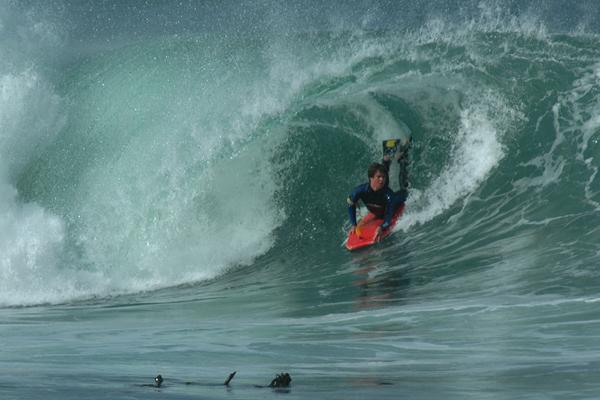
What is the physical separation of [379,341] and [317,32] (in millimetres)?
11625

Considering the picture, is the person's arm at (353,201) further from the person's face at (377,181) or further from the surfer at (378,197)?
the person's face at (377,181)

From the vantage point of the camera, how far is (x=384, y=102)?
15.2m

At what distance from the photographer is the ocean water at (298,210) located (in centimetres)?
686

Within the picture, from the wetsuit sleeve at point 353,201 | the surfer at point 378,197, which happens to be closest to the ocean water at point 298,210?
the surfer at point 378,197

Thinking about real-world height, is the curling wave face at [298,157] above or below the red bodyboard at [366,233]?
above

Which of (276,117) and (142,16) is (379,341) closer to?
(276,117)

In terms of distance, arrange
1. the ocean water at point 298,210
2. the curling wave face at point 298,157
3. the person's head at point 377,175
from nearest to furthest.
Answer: the ocean water at point 298,210 < the person's head at point 377,175 < the curling wave face at point 298,157

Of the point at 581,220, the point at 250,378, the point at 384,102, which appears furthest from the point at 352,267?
the point at 250,378

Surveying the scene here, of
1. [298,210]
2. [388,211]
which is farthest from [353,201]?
[298,210]

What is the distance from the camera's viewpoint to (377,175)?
468 inches

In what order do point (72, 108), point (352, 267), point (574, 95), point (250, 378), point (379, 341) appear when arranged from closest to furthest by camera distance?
1. point (250, 378)
2. point (379, 341)
3. point (352, 267)
4. point (574, 95)
5. point (72, 108)

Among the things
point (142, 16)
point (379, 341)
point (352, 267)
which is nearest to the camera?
point (379, 341)

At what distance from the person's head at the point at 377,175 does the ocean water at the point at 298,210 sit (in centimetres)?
77

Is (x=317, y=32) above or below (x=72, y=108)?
above
